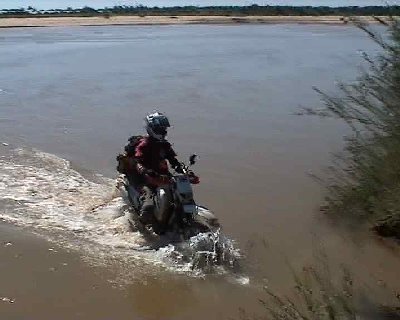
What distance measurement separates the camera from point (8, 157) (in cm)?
1263

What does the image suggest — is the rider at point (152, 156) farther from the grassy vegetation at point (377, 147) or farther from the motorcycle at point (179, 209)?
the grassy vegetation at point (377, 147)

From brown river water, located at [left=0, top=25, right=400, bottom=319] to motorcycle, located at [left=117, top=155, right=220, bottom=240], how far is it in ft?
1.11

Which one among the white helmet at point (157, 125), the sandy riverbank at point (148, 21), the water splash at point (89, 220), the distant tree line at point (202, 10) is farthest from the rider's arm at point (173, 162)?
the distant tree line at point (202, 10)

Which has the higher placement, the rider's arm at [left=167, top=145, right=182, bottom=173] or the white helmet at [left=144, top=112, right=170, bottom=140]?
the white helmet at [left=144, top=112, right=170, bottom=140]

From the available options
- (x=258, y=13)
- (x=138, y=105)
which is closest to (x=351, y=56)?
(x=138, y=105)

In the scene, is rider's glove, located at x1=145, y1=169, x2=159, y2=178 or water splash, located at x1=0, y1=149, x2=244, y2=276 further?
rider's glove, located at x1=145, y1=169, x2=159, y2=178

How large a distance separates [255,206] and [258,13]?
66272mm

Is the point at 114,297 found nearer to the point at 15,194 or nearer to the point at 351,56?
the point at 15,194

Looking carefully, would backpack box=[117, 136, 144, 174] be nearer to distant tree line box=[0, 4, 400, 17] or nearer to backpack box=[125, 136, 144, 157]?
backpack box=[125, 136, 144, 157]

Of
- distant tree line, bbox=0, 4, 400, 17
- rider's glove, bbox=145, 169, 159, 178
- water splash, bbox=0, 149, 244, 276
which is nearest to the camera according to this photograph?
water splash, bbox=0, 149, 244, 276

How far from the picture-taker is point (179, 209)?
26.8 ft

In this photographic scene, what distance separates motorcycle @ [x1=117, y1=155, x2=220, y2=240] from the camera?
8.04 metres

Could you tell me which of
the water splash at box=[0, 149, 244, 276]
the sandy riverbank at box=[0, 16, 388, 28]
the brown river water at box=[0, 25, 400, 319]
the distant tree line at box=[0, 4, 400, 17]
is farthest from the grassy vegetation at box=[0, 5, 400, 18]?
the water splash at box=[0, 149, 244, 276]

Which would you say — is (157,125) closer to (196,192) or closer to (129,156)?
(129,156)
